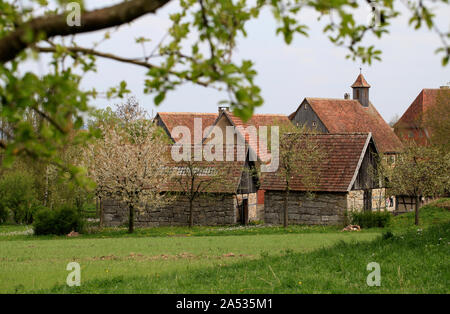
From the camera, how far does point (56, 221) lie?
29047 mm

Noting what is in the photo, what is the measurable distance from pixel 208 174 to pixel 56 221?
30.3 ft

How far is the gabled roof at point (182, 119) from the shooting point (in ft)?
188

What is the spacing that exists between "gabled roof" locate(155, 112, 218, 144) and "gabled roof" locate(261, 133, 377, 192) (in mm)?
23391

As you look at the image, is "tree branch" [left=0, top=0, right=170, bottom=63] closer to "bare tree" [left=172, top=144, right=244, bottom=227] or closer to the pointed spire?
"bare tree" [left=172, top=144, right=244, bottom=227]

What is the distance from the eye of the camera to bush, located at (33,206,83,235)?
95.2ft

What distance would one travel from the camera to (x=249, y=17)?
499 centimetres

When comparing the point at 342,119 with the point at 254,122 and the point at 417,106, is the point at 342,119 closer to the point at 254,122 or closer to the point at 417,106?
the point at 254,122

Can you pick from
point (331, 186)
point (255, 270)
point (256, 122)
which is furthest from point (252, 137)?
point (255, 270)

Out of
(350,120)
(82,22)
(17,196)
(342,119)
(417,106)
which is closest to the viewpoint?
(82,22)

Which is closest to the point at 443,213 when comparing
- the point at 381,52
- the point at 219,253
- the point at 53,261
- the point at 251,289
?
the point at 219,253

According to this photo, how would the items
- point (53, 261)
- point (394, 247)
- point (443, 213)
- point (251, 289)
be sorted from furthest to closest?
point (443, 213) → point (53, 261) → point (394, 247) → point (251, 289)

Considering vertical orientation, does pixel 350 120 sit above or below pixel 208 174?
above
